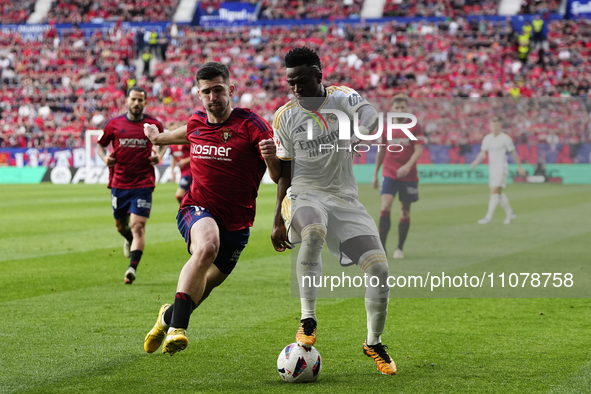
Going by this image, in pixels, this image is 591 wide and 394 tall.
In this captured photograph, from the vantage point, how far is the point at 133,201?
30.6 ft

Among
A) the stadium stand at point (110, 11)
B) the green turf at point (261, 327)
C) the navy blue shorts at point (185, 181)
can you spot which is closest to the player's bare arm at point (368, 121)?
the green turf at point (261, 327)

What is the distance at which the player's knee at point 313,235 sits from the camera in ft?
15.7

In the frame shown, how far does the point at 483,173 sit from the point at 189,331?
Result: 15266 millimetres

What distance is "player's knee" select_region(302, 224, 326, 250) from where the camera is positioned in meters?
4.79

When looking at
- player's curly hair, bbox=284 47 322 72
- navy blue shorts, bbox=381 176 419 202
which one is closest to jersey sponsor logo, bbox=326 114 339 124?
player's curly hair, bbox=284 47 322 72

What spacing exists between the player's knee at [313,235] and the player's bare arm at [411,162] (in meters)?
5.60

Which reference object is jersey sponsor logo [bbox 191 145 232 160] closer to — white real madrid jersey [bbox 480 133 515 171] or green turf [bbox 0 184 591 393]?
green turf [bbox 0 184 591 393]

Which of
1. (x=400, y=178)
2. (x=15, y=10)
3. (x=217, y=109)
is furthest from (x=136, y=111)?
(x=15, y=10)

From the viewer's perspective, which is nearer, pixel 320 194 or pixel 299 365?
pixel 299 365

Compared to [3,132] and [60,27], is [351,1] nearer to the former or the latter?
[60,27]

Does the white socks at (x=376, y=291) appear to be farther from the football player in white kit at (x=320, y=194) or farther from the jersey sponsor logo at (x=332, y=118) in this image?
the jersey sponsor logo at (x=332, y=118)

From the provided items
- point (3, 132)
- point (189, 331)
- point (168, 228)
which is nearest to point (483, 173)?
point (168, 228)

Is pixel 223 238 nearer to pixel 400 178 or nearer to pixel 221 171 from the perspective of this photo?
pixel 221 171

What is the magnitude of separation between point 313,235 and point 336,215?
0.77 feet
